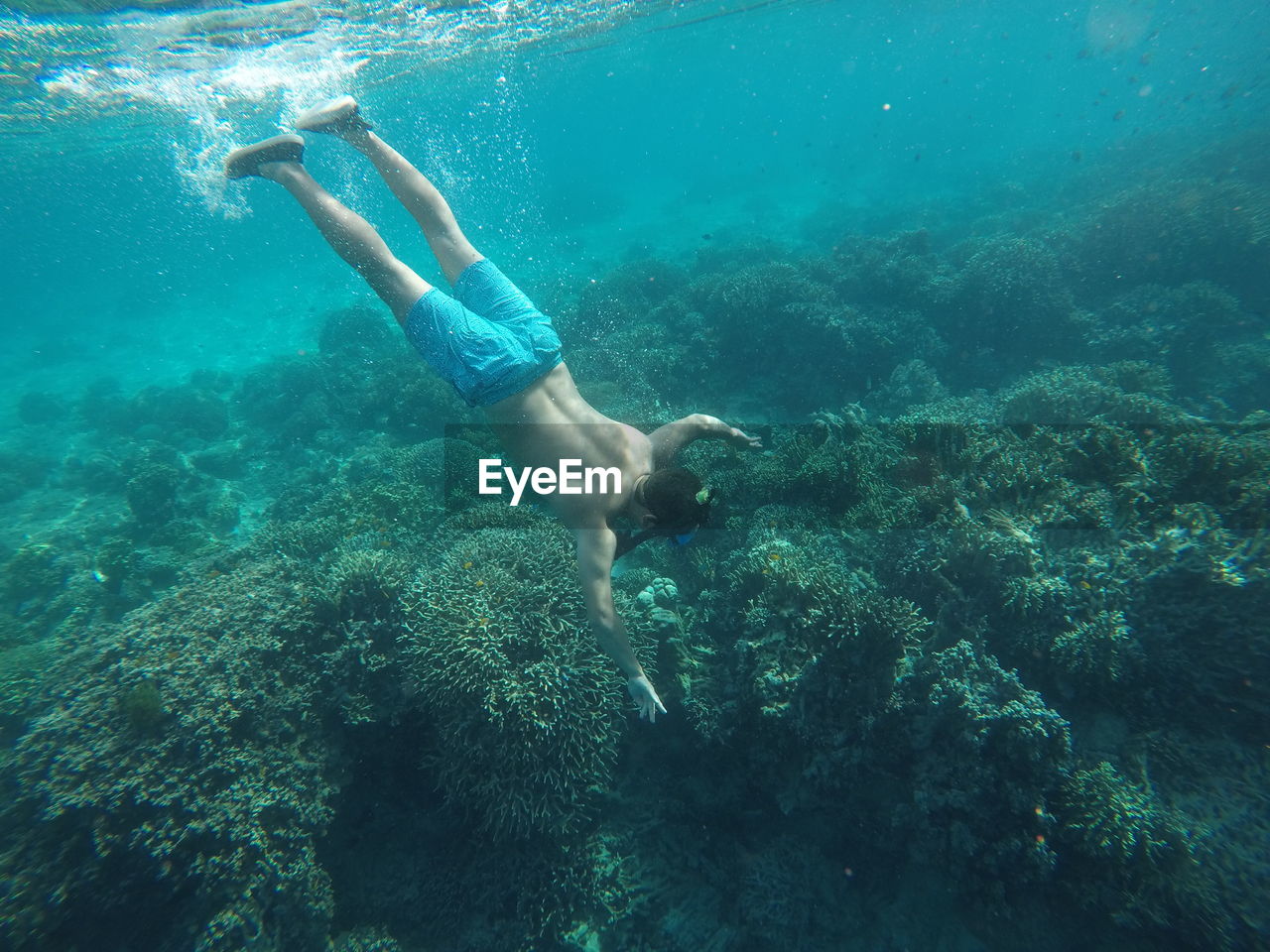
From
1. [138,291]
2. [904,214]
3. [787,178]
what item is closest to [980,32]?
[787,178]

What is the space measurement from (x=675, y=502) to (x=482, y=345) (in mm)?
2273

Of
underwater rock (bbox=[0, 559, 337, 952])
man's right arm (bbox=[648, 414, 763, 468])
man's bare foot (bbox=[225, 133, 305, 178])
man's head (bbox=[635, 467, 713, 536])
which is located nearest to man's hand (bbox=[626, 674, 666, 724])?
man's head (bbox=[635, 467, 713, 536])

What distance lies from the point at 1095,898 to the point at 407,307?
717cm

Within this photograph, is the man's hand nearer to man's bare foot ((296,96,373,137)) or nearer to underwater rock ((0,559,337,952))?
underwater rock ((0,559,337,952))

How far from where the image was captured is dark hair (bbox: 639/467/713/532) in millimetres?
3268

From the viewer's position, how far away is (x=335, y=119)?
5.56 metres

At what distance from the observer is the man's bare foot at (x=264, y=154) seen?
17.3ft

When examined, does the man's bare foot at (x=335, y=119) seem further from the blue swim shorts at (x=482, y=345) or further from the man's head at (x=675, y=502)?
the man's head at (x=675, y=502)

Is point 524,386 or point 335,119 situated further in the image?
point 335,119

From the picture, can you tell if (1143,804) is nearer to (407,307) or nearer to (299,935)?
(299,935)

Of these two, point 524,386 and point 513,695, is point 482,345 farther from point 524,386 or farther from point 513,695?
point 513,695

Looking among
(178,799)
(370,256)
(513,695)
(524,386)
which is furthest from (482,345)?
→ (178,799)

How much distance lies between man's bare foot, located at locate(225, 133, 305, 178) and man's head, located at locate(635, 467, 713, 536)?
5.39 meters

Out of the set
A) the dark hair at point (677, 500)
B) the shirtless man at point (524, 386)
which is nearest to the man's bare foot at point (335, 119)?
the shirtless man at point (524, 386)
